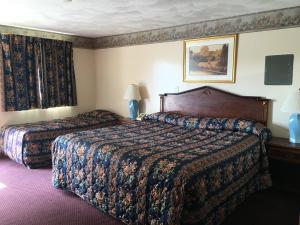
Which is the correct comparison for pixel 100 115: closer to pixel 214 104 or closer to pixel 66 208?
pixel 214 104

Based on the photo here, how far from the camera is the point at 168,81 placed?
444 centimetres

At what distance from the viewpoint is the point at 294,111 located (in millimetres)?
2893

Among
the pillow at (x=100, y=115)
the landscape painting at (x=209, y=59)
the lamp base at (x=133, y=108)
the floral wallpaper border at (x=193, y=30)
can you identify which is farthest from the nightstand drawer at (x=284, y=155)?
the pillow at (x=100, y=115)

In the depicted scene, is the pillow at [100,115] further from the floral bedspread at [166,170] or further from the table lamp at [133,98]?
the floral bedspread at [166,170]

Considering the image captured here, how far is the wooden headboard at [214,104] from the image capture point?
3.47 metres

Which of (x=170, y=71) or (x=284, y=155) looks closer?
(x=284, y=155)

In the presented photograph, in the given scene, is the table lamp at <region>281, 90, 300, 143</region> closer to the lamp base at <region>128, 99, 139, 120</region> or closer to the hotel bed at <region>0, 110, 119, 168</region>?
the lamp base at <region>128, 99, 139, 120</region>

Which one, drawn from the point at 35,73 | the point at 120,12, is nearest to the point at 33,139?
the point at 35,73

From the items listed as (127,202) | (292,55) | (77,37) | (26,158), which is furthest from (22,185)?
(292,55)

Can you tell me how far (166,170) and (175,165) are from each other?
0.27 ft

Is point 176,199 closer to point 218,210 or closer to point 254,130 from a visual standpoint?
point 218,210

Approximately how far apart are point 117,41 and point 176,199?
12.6 ft

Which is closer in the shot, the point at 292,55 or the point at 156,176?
the point at 156,176

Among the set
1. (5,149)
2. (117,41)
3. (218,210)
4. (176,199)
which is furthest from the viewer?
(117,41)
